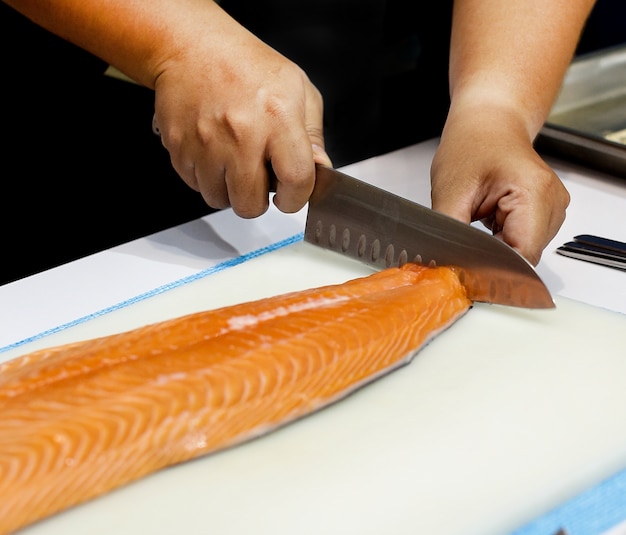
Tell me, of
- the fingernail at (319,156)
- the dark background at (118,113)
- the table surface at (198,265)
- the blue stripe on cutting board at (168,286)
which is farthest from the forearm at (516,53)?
the dark background at (118,113)

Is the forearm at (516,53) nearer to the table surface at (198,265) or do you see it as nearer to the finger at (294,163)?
the table surface at (198,265)

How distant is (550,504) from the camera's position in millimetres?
1176

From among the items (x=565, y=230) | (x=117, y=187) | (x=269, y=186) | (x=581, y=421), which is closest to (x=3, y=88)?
(x=117, y=187)

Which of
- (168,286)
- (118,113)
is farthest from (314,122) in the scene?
(118,113)

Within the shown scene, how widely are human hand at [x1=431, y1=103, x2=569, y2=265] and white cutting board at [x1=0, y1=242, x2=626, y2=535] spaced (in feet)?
0.57

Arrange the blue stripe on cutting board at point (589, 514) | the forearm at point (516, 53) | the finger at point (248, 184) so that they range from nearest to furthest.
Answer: the blue stripe on cutting board at point (589, 514), the finger at point (248, 184), the forearm at point (516, 53)

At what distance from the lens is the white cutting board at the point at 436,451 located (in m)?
1.15

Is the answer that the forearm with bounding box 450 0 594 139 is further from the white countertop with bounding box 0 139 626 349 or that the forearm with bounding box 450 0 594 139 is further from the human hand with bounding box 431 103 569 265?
the white countertop with bounding box 0 139 626 349

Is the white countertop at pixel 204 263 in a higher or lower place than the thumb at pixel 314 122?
lower

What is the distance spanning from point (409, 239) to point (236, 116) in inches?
15.7

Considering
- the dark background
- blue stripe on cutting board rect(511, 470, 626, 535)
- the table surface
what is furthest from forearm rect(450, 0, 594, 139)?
blue stripe on cutting board rect(511, 470, 626, 535)

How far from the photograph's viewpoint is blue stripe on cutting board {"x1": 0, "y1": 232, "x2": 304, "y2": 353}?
153 centimetres

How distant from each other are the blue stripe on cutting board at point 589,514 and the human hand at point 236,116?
785 mm

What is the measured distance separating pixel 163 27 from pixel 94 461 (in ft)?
2.90
